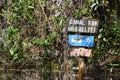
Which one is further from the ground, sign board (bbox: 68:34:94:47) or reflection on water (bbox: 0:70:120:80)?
sign board (bbox: 68:34:94:47)

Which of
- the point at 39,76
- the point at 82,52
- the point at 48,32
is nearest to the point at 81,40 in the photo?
the point at 82,52

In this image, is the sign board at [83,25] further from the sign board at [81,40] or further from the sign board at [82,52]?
the sign board at [82,52]

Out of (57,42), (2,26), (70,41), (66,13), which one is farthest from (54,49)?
(70,41)

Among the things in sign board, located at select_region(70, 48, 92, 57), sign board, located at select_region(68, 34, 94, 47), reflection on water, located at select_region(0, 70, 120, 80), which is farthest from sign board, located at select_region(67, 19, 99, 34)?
reflection on water, located at select_region(0, 70, 120, 80)

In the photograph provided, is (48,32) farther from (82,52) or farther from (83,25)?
(82,52)

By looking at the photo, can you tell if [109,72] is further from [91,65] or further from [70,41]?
[70,41]

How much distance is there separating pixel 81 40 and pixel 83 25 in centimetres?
30

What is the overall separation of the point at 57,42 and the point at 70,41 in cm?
198

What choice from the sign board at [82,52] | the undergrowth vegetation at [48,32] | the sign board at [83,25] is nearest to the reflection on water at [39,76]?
the undergrowth vegetation at [48,32]

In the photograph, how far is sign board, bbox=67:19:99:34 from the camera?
6242mm

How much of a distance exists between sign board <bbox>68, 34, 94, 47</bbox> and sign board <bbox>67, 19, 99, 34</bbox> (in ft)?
0.39

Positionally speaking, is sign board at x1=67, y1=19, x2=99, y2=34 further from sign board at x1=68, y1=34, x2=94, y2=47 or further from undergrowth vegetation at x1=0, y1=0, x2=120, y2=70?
undergrowth vegetation at x1=0, y1=0, x2=120, y2=70

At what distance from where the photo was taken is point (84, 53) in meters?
6.03

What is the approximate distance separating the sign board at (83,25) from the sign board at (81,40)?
117 mm
